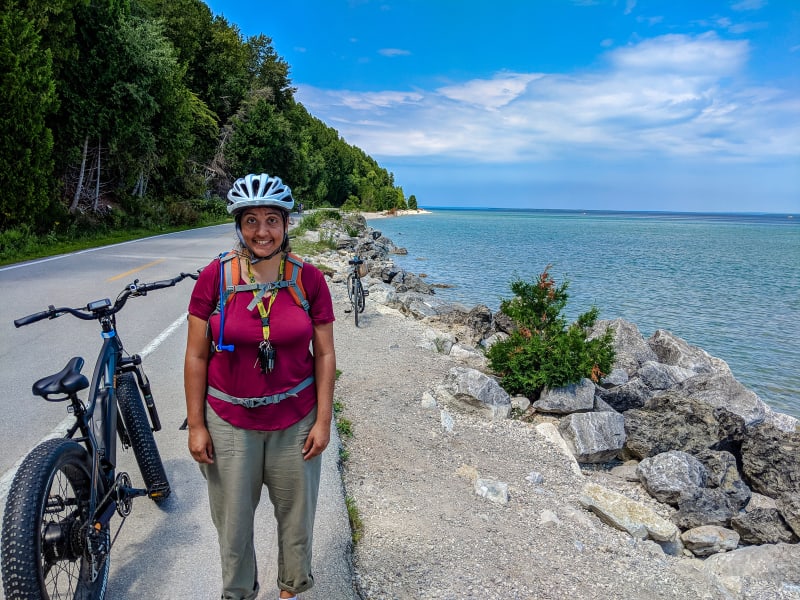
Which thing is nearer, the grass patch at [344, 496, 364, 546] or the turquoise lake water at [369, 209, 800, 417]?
the grass patch at [344, 496, 364, 546]

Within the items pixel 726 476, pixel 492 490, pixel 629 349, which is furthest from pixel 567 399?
pixel 629 349

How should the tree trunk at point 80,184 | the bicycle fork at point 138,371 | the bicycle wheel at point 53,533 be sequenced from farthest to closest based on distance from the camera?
the tree trunk at point 80,184
the bicycle fork at point 138,371
the bicycle wheel at point 53,533

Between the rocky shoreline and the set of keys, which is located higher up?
the set of keys

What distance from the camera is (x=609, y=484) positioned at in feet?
20.1

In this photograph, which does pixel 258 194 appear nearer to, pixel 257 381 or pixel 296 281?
pixel 296 281

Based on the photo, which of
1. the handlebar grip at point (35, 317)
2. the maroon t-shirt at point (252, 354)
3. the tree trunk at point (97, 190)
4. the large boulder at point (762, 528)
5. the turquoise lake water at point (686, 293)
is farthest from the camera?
the tree trunk at point (97, 190)

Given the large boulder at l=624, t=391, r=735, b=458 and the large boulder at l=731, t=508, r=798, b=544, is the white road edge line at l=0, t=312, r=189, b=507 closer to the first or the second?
the large boulder at l=731, t=508, r=798, b=544

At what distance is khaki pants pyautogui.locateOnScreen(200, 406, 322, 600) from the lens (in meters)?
2.54

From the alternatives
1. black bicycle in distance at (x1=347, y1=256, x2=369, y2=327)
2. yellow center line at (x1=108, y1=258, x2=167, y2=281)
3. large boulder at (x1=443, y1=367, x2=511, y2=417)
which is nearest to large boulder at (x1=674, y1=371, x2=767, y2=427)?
large boulder at (x1=443, y1=367, x2=511, y2=417)

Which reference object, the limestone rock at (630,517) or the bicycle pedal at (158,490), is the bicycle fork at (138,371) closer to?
the bicycle pedal at (158,490)

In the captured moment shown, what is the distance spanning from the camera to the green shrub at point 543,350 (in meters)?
7.84

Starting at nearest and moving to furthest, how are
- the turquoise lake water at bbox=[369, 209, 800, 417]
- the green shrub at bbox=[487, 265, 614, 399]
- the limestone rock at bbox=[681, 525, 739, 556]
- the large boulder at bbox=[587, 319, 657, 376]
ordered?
1. the limestone rock at bbox=[681, 525, 739, 556]
2. the green shrub at bbox=[487, 265, 614, 399]
3. the large boulder at bbox=[587, 319, 657, 376]
4. the turquoise lake water at bbox=[369, 209, 800, 417]

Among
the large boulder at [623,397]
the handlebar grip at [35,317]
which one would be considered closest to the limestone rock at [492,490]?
the handlebar grip at [35,317]

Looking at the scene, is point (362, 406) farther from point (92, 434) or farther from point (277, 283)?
point (277, 283)
